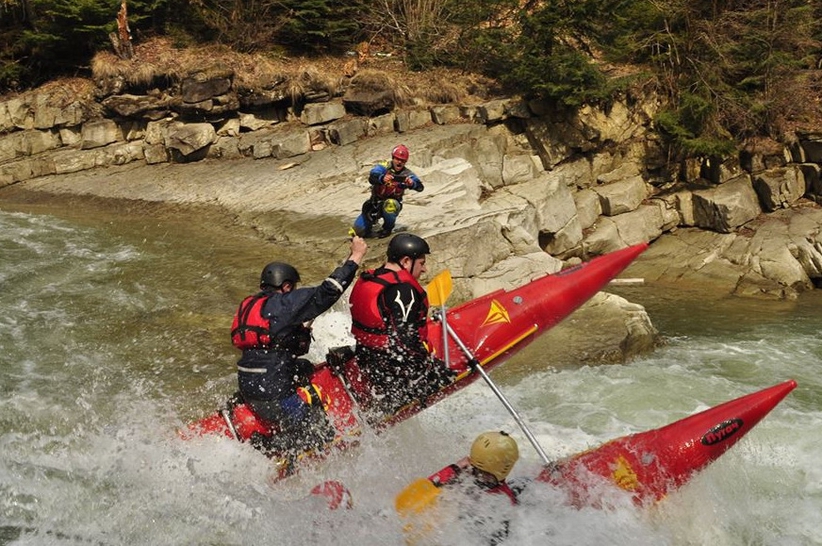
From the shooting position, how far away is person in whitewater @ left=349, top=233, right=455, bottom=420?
4.51 metres

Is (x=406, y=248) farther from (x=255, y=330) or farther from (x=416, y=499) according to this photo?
(x=416, y=499)

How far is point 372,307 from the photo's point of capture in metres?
4.51

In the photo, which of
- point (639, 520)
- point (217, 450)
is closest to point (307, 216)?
point (217, 450)

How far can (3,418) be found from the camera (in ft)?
16.8

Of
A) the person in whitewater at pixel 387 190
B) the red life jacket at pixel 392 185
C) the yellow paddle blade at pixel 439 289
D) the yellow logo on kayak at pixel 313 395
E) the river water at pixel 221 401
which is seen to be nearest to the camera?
the river water at pixel 221 401

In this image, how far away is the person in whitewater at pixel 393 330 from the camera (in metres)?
4.51

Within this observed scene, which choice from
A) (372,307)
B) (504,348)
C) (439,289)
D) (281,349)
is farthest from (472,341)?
(281,349)

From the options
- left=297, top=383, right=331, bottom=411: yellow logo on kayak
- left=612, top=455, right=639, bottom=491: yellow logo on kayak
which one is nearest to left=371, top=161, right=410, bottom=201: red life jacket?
left=297, top=383, right=331, bottom=411: yellow logo on kayak

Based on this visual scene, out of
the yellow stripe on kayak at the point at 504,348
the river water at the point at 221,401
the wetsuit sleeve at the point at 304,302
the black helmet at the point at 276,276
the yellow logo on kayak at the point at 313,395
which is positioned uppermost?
the black helmet at the point at 276,276

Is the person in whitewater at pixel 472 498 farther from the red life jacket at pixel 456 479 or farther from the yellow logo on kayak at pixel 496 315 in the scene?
the yellow logo on kayak at pixel 496 315

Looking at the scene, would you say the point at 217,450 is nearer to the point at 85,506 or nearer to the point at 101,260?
the point at 85,506

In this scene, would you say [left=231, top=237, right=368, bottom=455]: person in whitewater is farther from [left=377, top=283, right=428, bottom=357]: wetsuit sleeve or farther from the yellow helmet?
the yellow helmet

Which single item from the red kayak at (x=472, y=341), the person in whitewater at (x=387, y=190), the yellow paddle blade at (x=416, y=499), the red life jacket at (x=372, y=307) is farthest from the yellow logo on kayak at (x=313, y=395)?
the person in whitewater at (x=387, y=190)

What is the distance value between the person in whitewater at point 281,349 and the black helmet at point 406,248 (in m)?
0.34
